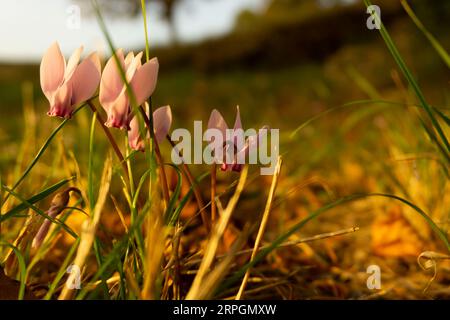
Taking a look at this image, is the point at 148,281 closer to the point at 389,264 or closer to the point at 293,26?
the point at 389,264

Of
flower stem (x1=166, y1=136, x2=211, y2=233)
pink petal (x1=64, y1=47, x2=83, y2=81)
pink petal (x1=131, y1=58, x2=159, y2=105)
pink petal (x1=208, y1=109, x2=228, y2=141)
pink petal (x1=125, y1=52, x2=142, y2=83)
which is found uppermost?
pink petal (x1=64, y1=47, x2=83, y2=81)

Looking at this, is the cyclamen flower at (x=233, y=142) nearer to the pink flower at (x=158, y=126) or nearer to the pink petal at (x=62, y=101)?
the pink flower at (x=158, y=126)

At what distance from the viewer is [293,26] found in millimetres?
9773

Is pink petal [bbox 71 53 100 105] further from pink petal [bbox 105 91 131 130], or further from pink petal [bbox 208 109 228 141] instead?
pink petal [bbox 208 109 228 141]

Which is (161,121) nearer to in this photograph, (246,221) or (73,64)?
(73,64)

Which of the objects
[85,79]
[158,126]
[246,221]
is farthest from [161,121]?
[246,221]

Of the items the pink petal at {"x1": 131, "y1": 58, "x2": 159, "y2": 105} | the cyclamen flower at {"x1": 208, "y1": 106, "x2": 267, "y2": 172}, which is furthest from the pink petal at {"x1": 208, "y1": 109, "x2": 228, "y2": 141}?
the pink petal at {"x1": 131, "y1": 58, "x2": 159, "y2": 105}

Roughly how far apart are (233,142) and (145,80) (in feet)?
0.49

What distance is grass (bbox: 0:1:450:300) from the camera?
0.67m

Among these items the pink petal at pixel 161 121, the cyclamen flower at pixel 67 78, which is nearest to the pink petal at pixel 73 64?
the cyclamen flower at pixel 67 78

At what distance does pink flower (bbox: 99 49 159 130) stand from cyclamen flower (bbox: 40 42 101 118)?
3 centimetres

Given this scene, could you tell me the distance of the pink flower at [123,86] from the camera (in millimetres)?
686

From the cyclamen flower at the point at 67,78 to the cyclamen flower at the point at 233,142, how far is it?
160 millimetres

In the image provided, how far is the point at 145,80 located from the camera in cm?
69
